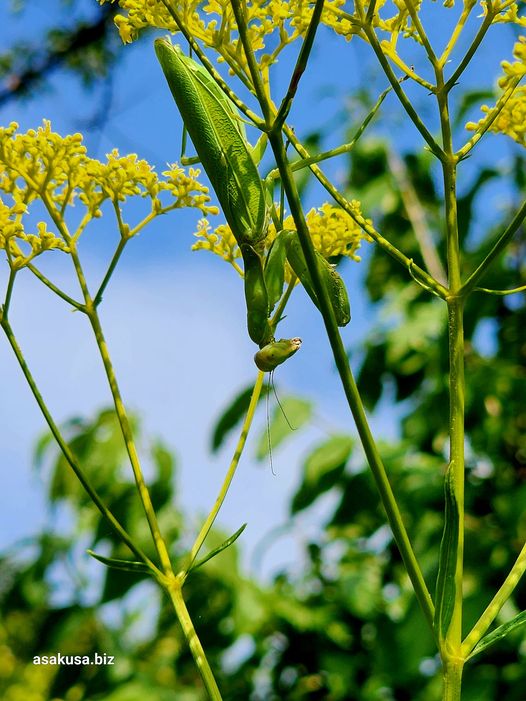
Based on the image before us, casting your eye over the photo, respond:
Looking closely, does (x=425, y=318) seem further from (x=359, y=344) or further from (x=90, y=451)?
(x=90, y=451)

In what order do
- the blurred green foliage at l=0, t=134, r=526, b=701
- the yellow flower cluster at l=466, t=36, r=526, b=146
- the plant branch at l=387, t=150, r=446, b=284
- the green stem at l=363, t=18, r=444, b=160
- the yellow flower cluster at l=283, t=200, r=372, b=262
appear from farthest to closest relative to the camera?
the plant branch at l=387, t=150, r=446, b=284, the blurred green foliage at l=0, t=134, r=526, b=701, the yellow flower cluster at l=283, t=200, r=372, b=262, the yellow flower cluster at l=466, t=36, r=526, b=146, the green stem at l=363, t=18, r=444, b=160

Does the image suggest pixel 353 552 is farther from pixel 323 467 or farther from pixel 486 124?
pixel 486 124

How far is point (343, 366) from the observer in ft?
2.25

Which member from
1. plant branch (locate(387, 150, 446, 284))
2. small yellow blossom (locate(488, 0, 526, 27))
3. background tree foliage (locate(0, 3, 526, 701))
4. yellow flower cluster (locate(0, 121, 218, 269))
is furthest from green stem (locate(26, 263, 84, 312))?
plant branch (locate(387, 150, 446, 284))

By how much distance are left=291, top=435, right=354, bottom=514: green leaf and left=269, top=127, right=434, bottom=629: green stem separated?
5.65ft

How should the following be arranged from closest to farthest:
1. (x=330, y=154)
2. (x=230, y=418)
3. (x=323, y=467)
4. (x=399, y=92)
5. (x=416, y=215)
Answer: (x=399, y=92) → (x=330, y=154) → (x=323, y=467) → (x=230, y=418) → (x=416, y=215)

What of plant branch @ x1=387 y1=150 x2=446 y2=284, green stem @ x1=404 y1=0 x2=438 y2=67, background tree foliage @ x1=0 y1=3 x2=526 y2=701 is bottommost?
background tree foliage @ x1=0 y1=3 x2=526 y2=701

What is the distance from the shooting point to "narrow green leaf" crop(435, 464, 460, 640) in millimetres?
A: 729

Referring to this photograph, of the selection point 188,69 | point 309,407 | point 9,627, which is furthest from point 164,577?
point 9,627

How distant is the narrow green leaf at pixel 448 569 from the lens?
2.39 ft

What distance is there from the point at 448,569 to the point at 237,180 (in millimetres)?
458

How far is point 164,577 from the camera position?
0.84m

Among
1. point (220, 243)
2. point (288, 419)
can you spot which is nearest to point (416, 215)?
A: point (288, 419)

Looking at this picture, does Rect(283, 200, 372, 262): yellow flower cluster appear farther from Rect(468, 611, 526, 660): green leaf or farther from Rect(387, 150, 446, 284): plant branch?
Rect(387, 150, 446, 284): plant branch
